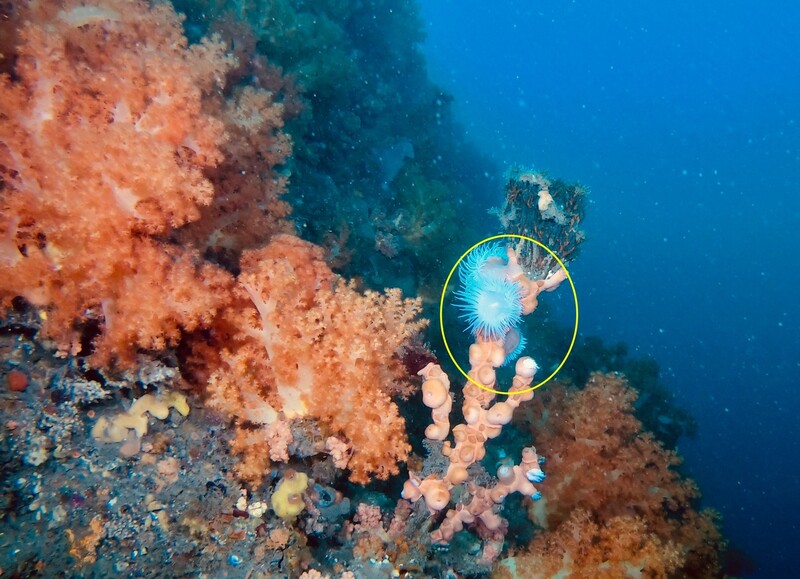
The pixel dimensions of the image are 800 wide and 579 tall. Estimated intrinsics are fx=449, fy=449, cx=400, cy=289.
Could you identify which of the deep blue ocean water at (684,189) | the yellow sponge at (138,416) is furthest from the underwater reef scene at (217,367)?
the deep blue ocean water at (684,189)

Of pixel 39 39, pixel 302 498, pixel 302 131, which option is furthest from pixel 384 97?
pixel 302 498

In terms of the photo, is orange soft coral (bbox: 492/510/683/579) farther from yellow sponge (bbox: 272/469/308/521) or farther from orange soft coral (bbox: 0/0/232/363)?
orange soft coral (bbox: 0/0/232/363)

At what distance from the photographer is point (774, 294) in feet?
242

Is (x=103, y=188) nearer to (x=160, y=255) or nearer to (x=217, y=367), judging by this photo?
(x=160, y=255)

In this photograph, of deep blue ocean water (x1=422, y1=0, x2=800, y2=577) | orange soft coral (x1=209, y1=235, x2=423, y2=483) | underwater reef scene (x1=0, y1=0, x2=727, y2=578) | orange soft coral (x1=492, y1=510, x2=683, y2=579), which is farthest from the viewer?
deep blue ocean water (x1=422, y1=0, x2=800, y2=577)

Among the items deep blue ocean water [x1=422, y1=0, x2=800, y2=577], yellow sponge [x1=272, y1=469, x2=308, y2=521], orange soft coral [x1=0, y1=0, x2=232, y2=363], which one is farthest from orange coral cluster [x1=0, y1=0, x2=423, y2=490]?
deep blue ocean water [x1=422, y1=0, x2=800, y2=577]

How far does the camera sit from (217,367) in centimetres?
326

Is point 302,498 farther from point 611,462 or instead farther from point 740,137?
point 740,137

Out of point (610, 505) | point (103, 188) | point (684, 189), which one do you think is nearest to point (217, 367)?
point (103, 188)

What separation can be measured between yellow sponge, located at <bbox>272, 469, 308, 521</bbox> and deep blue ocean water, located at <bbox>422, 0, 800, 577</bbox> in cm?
3123

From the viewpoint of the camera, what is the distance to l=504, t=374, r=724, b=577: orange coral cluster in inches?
146

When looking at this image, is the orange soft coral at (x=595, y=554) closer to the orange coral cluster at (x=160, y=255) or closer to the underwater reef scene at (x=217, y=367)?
the underwater reef scene at (x=217, y=367)

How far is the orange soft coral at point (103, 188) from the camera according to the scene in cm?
271

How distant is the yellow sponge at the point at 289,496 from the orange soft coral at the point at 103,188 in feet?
4.12
